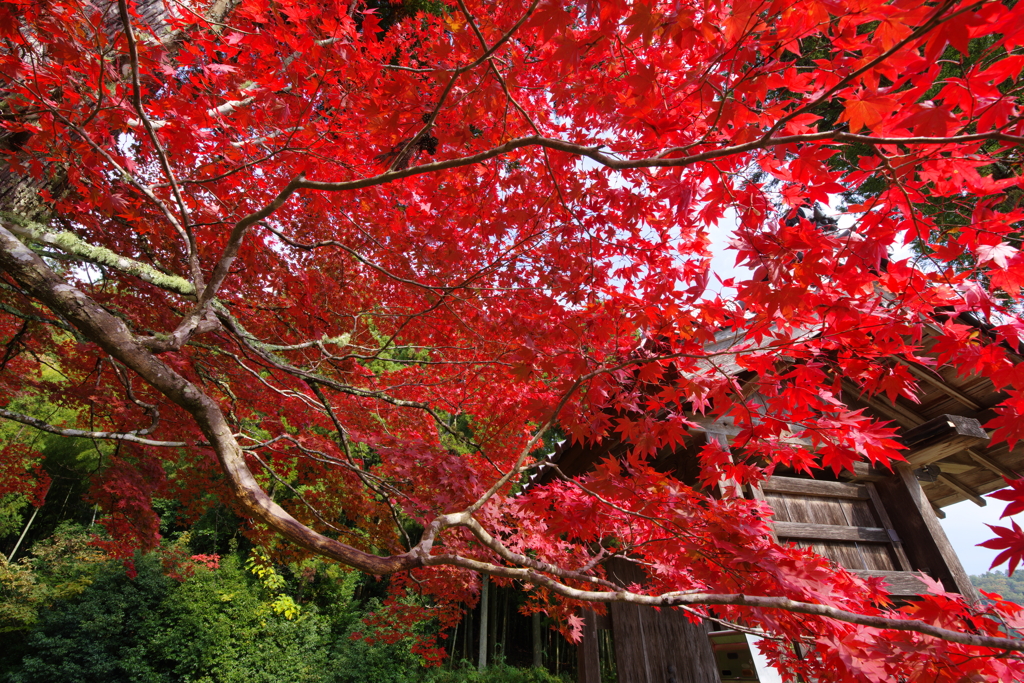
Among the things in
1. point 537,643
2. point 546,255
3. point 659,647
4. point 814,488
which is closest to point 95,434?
point 546,255

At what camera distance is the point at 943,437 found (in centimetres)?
396

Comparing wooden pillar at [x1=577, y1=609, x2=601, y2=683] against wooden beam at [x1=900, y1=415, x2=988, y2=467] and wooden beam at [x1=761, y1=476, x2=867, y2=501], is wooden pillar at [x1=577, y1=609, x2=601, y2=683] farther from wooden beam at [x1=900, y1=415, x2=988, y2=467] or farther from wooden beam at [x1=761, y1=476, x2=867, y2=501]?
wooden beam at [x1=900, y1=415, x2=988, y2=467]

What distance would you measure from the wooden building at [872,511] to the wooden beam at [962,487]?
33 cm

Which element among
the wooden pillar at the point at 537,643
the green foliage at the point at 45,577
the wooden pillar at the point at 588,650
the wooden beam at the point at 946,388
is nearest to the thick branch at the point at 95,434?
the wooden pillar at the point at 588,650

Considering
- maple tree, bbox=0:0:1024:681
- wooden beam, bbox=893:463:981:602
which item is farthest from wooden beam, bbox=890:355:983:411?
wooden beam, bbox=893:463:981:602

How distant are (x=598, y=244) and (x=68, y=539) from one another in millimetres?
16067

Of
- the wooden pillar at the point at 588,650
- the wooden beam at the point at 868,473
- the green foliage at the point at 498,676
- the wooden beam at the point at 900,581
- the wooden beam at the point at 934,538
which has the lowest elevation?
the green foliage at the point at 498,676

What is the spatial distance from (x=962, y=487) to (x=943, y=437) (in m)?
Result: 2.45

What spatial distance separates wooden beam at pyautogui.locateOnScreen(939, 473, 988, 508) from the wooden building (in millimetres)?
330

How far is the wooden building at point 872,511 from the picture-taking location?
405cm

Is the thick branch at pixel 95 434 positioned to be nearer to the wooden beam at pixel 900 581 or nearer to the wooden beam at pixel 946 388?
the wooden beam at pixel 900 581

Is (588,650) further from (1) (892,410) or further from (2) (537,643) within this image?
(2) (537,643)

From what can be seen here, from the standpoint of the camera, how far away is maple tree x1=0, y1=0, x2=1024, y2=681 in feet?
6.19

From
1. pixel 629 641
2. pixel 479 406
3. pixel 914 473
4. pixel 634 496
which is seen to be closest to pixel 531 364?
pixel 634 496
